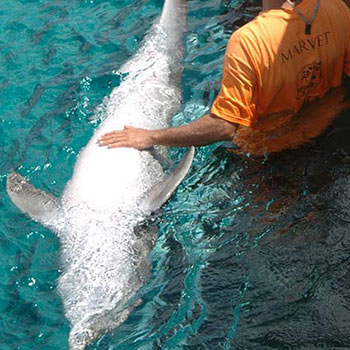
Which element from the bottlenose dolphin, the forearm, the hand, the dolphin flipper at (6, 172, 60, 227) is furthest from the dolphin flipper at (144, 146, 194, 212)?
the dolphin flipper at (6, 172, 60, 227)

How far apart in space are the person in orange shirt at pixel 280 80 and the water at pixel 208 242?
20cm

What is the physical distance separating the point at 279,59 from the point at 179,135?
1187 millimetres

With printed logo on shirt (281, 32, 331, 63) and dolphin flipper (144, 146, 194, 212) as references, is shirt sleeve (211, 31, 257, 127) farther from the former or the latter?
dolphin flipper (144, 146, 194, 212)

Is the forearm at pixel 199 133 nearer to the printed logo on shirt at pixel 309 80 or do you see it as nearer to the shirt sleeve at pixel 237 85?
the shirt sleeve at pixel 237 85

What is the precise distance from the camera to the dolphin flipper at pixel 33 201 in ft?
18.8

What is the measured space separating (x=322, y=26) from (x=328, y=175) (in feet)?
4.32

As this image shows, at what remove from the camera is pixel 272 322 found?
14.2 ft

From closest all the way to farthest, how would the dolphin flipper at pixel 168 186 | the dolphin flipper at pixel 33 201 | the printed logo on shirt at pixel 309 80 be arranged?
1. the printed logo on shirt at pixel 309 80
2. the dolphin flipper at pixel 168 186
3. the dolphin flipper at pixel 33 201

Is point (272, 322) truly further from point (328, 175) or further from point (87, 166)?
point (87, 166)

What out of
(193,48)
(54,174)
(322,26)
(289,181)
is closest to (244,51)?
(322,26)

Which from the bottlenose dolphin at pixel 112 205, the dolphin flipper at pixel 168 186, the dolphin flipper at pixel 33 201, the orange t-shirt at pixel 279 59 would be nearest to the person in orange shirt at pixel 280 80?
the orange t-shirt at pixel 279 59

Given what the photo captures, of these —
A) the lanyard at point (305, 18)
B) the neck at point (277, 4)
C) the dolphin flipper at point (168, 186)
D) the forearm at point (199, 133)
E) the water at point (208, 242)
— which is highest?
the neck at point (277, 4)

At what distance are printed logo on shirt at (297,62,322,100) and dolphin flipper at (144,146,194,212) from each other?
1128mm

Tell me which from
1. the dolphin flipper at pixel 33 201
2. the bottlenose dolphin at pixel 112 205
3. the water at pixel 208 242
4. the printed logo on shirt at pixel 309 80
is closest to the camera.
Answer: the water at pixel 208 242
